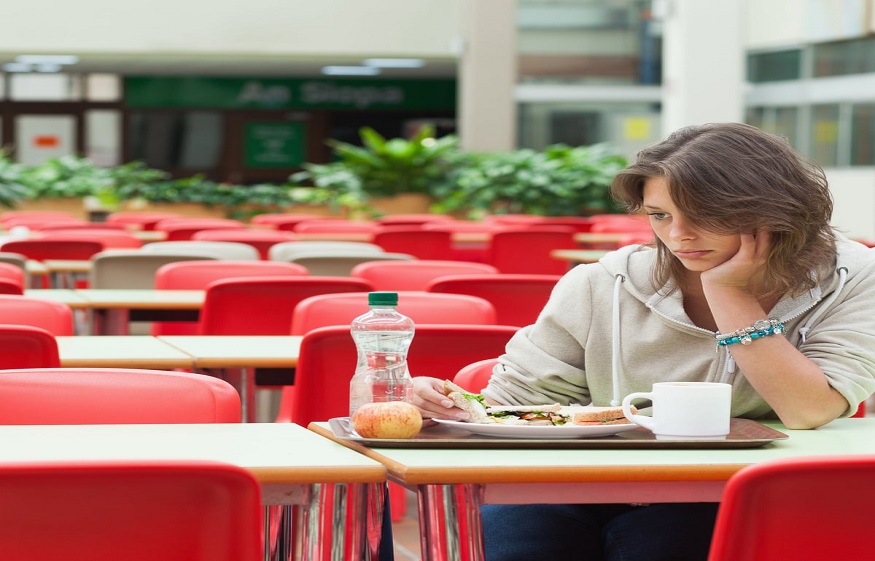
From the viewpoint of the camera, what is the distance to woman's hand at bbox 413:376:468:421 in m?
2.12

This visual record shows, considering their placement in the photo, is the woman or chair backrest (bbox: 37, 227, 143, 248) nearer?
the woman

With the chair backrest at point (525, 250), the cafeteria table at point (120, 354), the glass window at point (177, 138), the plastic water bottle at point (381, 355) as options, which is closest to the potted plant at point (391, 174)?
the chair backrest at point (525, 250)

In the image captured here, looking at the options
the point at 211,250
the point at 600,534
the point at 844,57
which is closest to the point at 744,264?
the point at 600,534

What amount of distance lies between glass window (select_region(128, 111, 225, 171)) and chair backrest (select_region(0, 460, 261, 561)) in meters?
21.8

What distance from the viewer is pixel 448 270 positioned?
554 cm

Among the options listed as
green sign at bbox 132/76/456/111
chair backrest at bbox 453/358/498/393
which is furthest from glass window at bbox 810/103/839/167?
chair backrest at bbox 453/358/498/393

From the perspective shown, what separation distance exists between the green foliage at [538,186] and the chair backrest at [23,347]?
11242 millimetres

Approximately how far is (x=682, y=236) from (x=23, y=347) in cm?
148

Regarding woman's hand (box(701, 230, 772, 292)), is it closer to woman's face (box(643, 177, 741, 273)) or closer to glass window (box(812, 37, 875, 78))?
woman's face (box(643, 177, 741, 273))

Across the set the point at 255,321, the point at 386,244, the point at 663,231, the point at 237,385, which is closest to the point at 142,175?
the point at 386,244

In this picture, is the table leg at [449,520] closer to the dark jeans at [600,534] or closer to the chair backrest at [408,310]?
the dark jeans at [600,534]

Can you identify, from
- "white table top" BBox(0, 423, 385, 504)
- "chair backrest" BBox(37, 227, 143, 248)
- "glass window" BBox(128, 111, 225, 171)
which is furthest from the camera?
"glass window" BBox(128, 111, 225, 171)

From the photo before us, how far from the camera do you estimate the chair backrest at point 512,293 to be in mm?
4715

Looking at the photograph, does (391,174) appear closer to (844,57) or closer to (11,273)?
(844,57)
